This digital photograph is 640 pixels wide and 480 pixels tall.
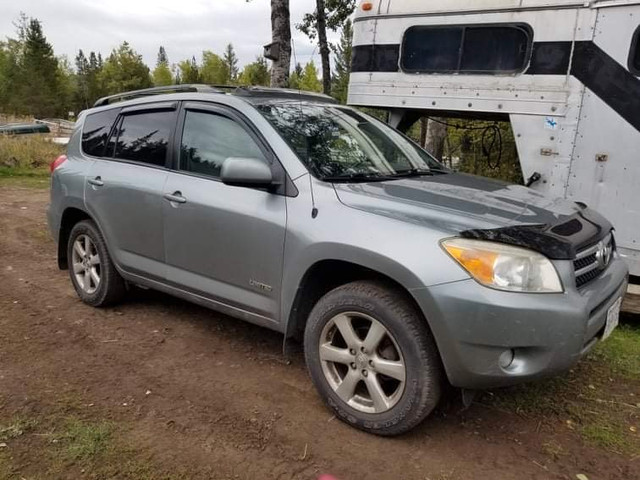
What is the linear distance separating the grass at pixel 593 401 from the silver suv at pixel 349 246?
1.76 feet

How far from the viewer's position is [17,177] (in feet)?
41.8

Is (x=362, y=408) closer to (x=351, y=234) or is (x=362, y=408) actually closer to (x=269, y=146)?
(x=351, y=234)

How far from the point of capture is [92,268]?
15.0 feet

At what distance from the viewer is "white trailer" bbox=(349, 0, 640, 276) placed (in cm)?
493

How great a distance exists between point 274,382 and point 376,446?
870 mm

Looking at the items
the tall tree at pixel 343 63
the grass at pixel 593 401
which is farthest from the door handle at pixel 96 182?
the tall tree at pixel 343 63

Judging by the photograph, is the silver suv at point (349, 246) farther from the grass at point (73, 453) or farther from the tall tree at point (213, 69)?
the tall tree at point (213, 69)

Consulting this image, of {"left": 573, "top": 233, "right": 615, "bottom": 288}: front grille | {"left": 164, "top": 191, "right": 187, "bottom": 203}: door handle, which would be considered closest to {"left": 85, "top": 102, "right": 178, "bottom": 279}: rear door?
{"left": 164, "top": 191, "right": 187, "bottom": 203}: door handle

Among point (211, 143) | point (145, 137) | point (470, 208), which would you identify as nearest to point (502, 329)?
point (470, 208)

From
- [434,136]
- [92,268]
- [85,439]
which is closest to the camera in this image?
[85,439]

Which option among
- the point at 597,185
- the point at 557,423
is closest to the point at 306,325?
the point at 557,423

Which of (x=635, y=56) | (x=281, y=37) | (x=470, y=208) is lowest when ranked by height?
(x=470, y=208)

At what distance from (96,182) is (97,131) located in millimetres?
558

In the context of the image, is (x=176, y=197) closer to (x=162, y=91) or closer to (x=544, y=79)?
(x=162, y=91)
